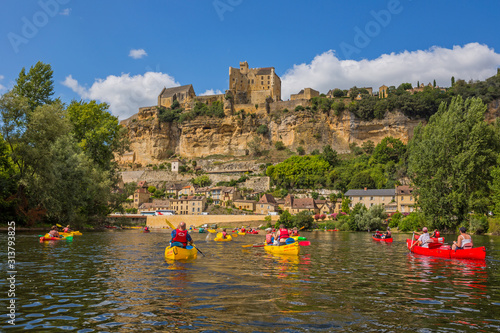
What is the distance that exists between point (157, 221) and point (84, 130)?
22.4 meters

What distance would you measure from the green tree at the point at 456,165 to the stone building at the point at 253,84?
250 ft

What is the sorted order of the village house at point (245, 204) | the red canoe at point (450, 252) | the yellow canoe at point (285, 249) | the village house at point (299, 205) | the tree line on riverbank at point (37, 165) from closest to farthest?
the red canoe at point (450, 252)
the yellow canoe at point (285, 249)
the tree line on riverbank at point (37, 165)
the village house at point (299, 205)
the village house at point (245, 204)

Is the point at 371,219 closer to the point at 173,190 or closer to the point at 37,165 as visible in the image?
the point at 37,165

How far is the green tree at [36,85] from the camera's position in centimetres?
3453

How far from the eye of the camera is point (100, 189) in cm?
3538

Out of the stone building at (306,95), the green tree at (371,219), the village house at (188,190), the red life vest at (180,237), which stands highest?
the stone building at (306,95)

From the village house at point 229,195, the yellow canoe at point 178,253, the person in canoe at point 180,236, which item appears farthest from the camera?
the village house at point 229,195

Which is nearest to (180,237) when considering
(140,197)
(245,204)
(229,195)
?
(245,204)

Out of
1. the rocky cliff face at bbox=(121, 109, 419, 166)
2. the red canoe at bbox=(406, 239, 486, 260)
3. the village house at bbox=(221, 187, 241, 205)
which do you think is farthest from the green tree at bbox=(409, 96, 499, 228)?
the rocky cliff face at bbox=(121, 109, 419, 166)

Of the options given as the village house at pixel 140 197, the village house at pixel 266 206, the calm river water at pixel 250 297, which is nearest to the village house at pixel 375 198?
the village house at pixel 266 206

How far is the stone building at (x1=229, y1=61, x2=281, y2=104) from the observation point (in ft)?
356

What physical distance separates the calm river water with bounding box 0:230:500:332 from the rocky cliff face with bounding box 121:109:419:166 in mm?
81952

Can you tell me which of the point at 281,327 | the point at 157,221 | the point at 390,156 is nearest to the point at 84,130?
the point at 157,221

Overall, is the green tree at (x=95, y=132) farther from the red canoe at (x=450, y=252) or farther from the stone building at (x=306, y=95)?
the stone building at (x=306, y=95)
